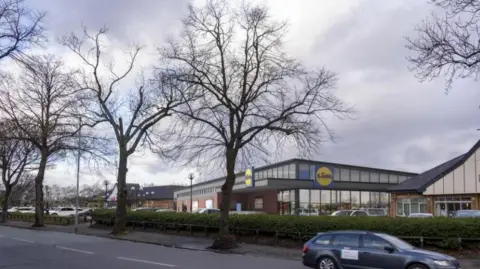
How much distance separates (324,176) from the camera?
56.1m

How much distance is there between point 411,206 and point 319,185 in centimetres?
1255

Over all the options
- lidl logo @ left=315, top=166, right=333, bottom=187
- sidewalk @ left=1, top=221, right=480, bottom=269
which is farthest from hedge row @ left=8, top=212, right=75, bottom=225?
lidl logo @ left=315, top=166, right=333, bottom=187

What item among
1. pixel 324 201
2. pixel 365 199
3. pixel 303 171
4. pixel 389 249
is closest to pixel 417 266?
pixel 389 249

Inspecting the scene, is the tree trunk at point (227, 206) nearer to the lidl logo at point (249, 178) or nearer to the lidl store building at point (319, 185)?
the lidl store building at point (319, 185)

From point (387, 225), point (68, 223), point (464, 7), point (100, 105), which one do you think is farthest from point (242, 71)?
point (68, 223)

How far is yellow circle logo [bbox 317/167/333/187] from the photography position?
55875 millimetres

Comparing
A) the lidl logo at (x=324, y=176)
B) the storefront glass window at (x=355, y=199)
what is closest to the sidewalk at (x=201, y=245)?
the lidl logo at (x=324, y=176)

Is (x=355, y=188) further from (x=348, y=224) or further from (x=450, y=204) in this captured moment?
(x=348, y=224)

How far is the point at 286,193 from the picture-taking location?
63.0 m

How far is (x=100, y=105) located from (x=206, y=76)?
13521mm

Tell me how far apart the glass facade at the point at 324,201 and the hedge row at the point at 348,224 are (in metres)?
28.9

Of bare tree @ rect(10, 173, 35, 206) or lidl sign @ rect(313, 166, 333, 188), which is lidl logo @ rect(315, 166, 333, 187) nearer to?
lidl sign @ rect(313, 166, 333, 188)

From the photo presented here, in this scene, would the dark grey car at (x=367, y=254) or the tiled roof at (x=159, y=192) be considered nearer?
the dark grey car at (x=367, y=254)

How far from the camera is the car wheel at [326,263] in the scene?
50.3 feet
